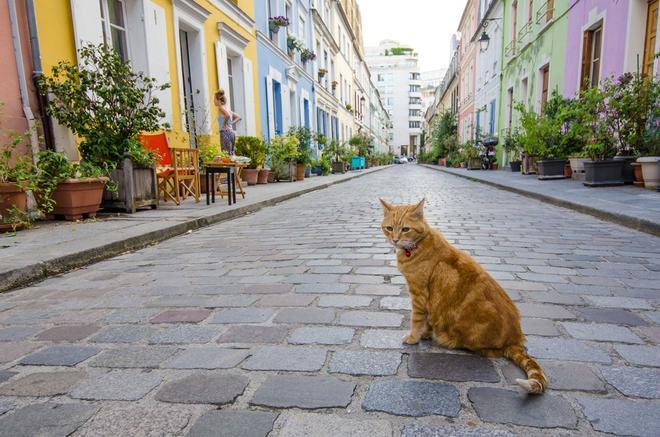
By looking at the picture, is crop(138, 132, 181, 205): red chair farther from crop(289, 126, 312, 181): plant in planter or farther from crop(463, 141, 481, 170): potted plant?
crop(463, 141, 481, 170): potted plant

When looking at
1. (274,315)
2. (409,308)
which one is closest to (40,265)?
(274,315)

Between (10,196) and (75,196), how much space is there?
2.51 ft

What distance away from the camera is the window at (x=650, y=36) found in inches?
351

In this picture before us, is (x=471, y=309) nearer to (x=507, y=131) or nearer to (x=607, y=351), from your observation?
(x=607, y=351)

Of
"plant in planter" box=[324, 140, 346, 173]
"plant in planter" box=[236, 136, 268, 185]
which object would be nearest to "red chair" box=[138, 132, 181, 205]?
"plant in planter" box=[236, 136, 268, 185]

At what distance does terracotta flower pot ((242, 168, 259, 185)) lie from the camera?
42.2 ft

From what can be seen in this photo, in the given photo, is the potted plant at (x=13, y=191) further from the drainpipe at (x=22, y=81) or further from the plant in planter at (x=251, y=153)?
the plant in planter at (x=251, y=153)

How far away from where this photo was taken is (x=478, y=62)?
1054 inches

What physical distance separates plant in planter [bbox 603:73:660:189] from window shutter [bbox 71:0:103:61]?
982 cm

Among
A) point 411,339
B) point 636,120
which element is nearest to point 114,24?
point 411,339

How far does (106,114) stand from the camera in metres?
6.05

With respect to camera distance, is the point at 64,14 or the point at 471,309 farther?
the point at 64,14

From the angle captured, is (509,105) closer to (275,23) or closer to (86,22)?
(275,23)

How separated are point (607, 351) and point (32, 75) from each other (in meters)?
7.26
